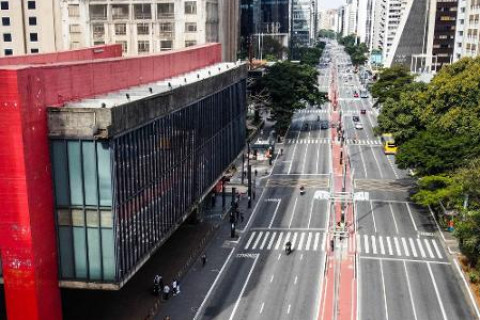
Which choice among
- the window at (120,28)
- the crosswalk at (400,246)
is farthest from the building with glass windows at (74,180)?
the window at (120,28)

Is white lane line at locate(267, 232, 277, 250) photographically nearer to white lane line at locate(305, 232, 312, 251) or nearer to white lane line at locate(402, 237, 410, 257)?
white lane line at locate(305, 232, 312, 251)

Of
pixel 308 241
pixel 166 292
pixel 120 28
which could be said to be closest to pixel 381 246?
pixel 308 241

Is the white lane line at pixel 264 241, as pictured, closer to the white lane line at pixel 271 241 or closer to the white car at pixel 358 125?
the white lane line at pixel 271 241

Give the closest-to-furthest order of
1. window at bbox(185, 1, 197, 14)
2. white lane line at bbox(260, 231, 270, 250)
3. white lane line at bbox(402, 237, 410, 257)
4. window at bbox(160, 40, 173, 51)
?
white lane line at bbox(402, 237, 410, 257), white lane line at bbox(260, 231, 270, 250), window at bbox(185, 1, 197, 14), window at bbox(160, 40, 173, 51)

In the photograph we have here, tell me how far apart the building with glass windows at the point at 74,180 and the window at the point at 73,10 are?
6295 cm

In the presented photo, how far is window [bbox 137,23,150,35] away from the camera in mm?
97750

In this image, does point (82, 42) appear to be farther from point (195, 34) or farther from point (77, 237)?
point (77, 237)

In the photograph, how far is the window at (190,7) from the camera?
96.5 meters

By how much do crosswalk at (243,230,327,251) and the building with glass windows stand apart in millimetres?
17447

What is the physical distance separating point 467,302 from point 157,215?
79.9 feet

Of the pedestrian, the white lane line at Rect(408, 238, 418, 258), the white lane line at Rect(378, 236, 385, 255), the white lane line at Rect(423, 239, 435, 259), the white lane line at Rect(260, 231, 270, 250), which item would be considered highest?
the pedestrian

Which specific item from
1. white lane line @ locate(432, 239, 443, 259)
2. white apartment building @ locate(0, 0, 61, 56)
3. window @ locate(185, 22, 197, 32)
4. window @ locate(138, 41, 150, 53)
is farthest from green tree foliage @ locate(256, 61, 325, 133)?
white lane line @ locate(432, 239, 443, 259)

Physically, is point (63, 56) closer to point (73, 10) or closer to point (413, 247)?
point (413, 247)

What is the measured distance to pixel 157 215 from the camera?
39625mm
